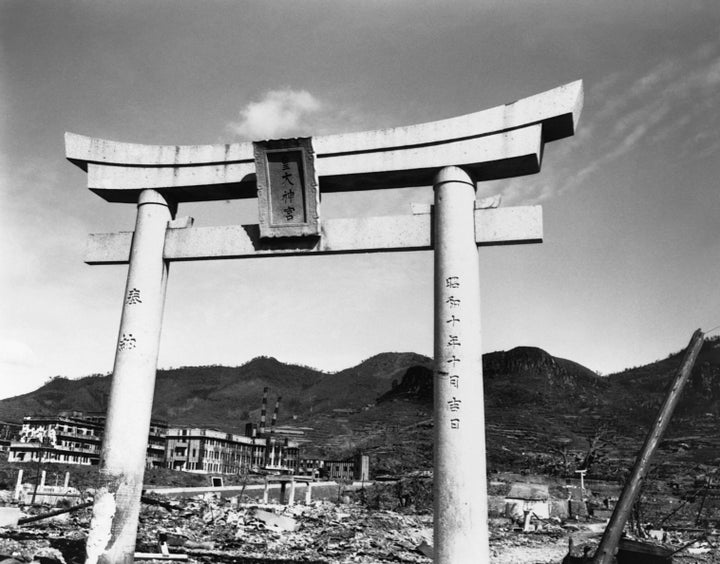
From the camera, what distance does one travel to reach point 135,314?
27.6 feet

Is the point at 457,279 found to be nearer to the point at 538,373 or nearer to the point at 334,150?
the point at 334,150

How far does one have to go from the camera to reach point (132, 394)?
8109 millimetres

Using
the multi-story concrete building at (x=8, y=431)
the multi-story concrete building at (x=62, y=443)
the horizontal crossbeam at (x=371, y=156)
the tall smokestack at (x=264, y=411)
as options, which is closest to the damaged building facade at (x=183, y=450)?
the multi-story concrete building at (x=62, y=443)

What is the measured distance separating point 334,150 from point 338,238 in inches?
46.8

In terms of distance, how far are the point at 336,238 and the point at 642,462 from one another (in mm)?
4416

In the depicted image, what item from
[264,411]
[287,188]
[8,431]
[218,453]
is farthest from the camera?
[8,431]

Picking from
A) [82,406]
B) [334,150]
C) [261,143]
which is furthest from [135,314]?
[82,406]

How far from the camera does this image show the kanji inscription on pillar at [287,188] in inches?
323

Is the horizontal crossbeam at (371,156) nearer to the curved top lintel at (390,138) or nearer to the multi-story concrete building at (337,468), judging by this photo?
the curved top lintel at (390,138)

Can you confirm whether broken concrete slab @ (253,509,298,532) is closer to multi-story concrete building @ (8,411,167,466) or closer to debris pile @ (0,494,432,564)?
debris pile @ (0,494,432,564)

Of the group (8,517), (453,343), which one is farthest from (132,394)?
(8,517)

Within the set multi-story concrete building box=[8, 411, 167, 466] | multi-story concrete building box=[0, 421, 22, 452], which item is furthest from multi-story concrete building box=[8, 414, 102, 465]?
multi-story concrete building box=[0, 421, 22, 452]

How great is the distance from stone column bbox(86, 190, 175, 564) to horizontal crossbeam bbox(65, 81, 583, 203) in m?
0.48

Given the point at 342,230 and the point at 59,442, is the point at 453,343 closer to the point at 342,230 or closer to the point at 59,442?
the point at 342,230
